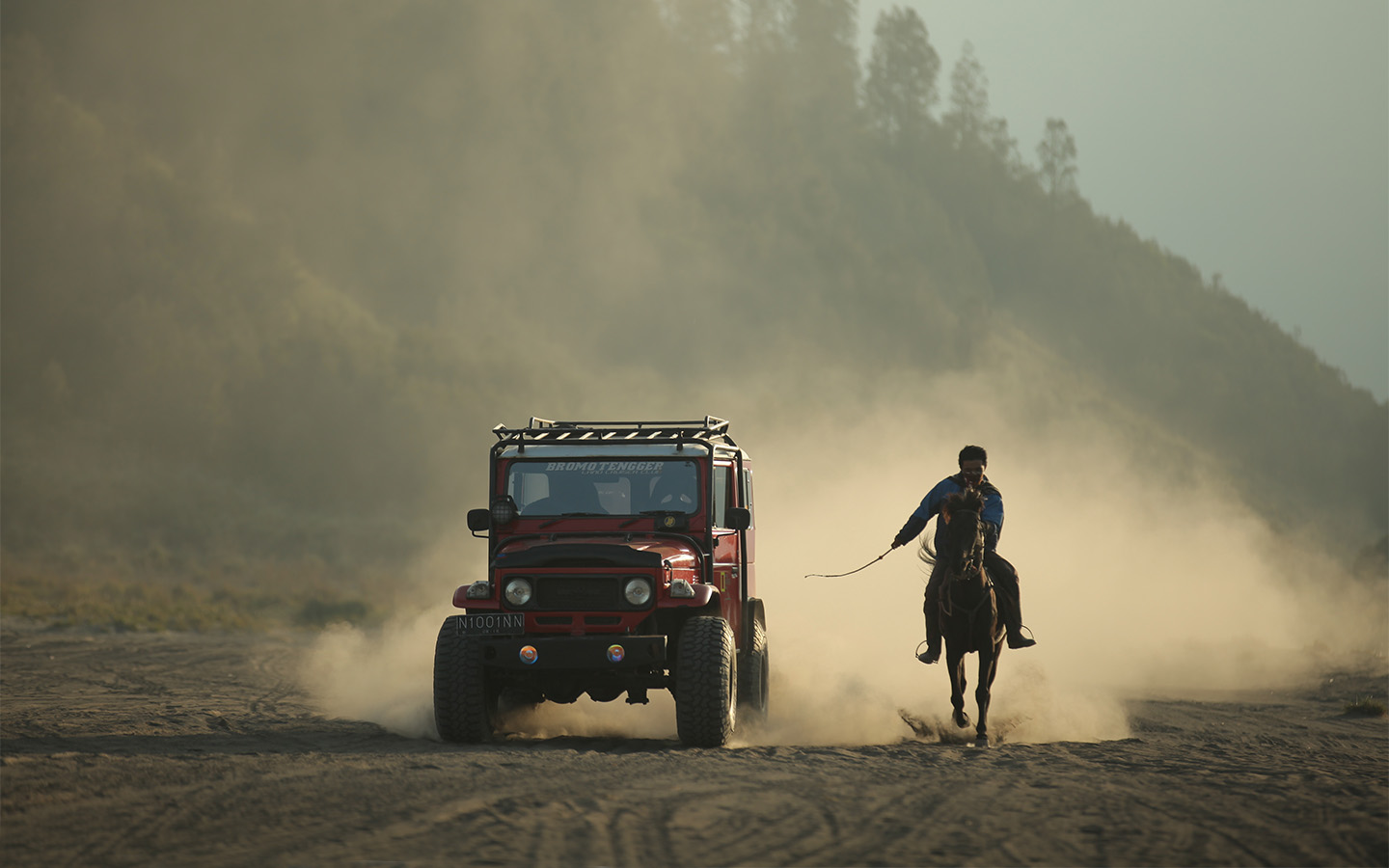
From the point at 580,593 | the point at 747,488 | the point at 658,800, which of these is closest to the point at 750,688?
the point at 580,593

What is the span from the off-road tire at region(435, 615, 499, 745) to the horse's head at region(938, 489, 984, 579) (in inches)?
174

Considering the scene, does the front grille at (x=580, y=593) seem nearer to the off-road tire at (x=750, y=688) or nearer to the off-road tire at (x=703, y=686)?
the off-road tire at (x=703, y=686)

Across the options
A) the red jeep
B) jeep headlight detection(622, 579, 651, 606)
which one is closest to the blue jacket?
the red jeep

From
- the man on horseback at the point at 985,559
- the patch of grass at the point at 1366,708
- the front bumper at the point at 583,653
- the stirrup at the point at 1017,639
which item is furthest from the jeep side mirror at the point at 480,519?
the patch of grass at the point at 1366,708

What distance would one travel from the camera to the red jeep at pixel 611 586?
10.9 metres

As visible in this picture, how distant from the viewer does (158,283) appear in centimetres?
7838

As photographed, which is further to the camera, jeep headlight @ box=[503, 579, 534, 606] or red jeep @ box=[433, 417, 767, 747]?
jeep headlight @ box=[503, 579, 534, 606]

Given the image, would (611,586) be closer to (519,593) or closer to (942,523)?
(519,593)

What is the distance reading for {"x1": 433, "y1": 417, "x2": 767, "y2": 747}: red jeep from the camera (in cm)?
1085

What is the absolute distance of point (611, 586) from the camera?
438 inches

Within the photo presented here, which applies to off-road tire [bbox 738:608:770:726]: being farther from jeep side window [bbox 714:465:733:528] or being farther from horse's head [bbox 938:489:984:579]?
horse's head [bbox 938:489:984:579]

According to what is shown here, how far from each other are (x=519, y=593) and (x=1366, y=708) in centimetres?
1381

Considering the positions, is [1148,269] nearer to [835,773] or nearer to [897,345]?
[897,345]

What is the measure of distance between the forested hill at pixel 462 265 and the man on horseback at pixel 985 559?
53236 millimetres
